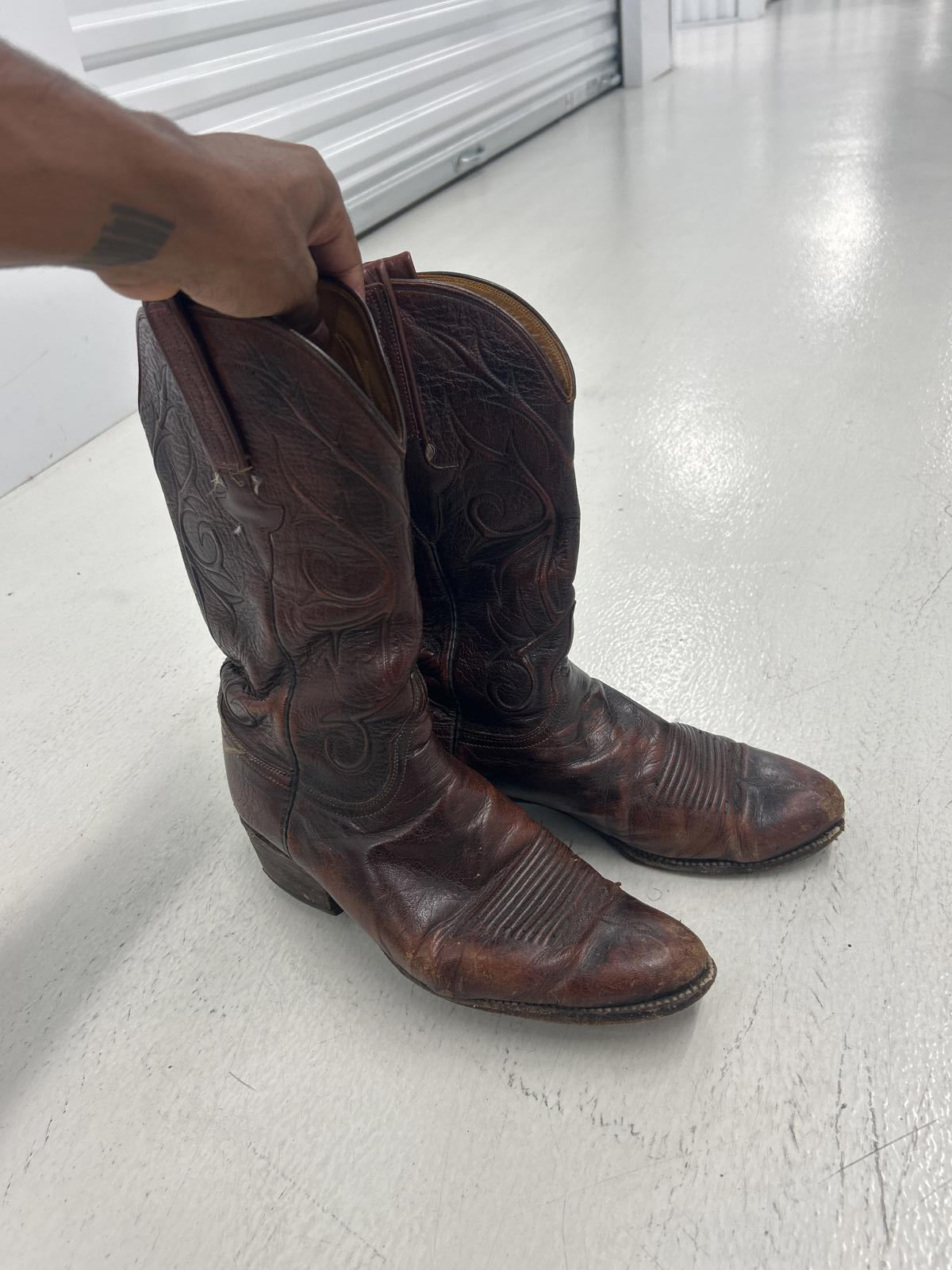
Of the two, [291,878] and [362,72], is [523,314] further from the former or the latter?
[362,72]

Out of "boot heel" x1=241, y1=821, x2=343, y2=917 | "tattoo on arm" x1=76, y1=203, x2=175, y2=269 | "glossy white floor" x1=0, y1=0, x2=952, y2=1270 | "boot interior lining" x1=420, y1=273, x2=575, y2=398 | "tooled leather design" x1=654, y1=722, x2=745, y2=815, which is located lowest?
"glossy white floor" x1=0, y1=0, x2=952, y2=1270

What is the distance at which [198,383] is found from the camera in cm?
65

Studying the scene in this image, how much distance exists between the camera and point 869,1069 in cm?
75

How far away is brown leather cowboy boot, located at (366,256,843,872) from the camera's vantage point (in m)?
0.79

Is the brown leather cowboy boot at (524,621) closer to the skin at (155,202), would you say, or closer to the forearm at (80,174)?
the skin at (155,202)

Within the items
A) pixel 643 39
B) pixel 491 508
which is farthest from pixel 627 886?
pixel 643 39

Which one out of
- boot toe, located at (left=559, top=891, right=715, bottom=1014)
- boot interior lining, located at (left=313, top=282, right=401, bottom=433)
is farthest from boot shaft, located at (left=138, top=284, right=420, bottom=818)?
boot toe, located at (left=559, top=891, right=715, bottom=1014)

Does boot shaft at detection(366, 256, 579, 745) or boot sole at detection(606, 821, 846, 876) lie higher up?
boot shaft at detection(366, 256, 579, 745)

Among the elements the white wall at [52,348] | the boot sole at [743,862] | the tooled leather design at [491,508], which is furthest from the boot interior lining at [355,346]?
the white wall at [52,348]

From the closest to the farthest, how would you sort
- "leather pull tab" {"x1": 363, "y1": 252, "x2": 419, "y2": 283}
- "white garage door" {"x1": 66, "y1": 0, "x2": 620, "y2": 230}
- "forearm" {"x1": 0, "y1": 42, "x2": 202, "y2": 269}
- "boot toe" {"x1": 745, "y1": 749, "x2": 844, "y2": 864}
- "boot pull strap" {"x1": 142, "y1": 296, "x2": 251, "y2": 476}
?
1. "forearm" {"x1": 0, "y1": 42, "x2": 202, "y2": 269}
2. "boot pull strap" {"x1": 142, "y1": 296, "x2": 251, "y2": 476}
3. "leather pull tab" {"x1": 363, "y1": 252, "x2": 419, "y2": 283}
4. "boot toe" {"x1": 745, "y1": 749, "x2": 844, "y2": 864}
5. "white garage door" {"x1": 66, "y1": 0, "x2": 620, "y2": 230}

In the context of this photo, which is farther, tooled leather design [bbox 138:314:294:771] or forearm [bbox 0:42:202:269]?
tooled leather design [bbox 138:314:294:771]

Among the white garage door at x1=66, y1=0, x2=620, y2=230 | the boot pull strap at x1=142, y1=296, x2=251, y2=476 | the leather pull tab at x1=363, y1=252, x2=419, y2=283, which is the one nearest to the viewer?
the boot pull strap at x1=142, y1=296, x2=251, y2=476

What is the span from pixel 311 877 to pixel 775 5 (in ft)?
33.4

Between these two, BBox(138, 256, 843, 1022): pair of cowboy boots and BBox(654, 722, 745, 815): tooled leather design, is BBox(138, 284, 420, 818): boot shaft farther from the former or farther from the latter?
BBox(654, 722, 745, 815): tooled leather design
